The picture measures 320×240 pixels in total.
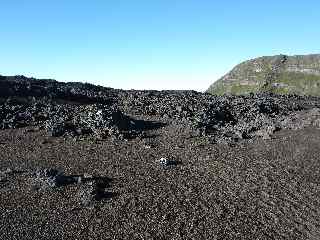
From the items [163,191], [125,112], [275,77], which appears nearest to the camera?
[163,191]

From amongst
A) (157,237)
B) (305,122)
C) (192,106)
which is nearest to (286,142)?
(305,122)

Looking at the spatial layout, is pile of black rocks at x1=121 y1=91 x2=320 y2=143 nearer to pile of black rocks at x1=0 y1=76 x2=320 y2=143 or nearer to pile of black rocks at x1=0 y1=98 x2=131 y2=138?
pile of black rocks at x1=0 y1=76 x2=320 y2=143

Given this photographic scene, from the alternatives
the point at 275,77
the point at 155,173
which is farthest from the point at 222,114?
the point at 275,77

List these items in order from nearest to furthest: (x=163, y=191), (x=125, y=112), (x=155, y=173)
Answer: (x=163, y=191)
(x=155, y=173)
(x=125, y=112)

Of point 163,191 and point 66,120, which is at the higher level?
point 66,120

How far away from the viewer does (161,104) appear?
1702 inches

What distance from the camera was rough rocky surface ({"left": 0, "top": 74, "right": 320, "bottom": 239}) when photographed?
19.2 meters

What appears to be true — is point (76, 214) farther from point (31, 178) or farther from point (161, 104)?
point (161, 104)

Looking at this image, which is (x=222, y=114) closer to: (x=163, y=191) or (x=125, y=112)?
(x=125, y=112)

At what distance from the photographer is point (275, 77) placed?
134 meters

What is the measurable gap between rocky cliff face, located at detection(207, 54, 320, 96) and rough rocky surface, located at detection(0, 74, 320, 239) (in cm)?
9245

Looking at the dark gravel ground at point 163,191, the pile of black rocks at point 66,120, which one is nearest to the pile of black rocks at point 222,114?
the dark gravel ground at point 163,191

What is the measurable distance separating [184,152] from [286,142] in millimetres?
7720

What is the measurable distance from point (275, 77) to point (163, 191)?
11719 centimetres
